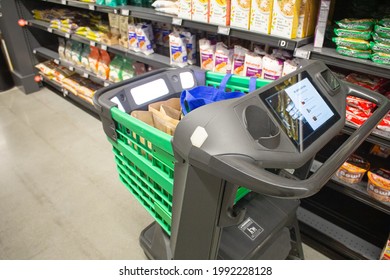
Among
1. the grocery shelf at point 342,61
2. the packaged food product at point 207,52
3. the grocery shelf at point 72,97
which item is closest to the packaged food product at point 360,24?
the grocery shelf at point 342,61

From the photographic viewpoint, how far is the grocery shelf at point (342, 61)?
47.1 inches

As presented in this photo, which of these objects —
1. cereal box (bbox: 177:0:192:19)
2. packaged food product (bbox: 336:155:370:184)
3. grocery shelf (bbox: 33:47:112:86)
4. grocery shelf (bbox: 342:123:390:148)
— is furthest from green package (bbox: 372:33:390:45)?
grocery shelf (bbox: 33:47:112:86)

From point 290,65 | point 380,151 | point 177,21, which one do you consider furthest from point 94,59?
point 380,151

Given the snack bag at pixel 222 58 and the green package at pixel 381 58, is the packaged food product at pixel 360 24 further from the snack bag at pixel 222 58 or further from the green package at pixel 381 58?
the snack bag at pixel 222 58

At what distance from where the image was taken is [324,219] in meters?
1.83

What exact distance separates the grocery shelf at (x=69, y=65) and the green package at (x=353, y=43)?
2.10 m

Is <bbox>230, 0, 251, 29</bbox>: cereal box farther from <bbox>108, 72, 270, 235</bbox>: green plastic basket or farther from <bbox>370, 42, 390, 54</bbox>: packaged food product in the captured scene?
<bbox>370, 42, 390, 54</bbox>: packaged food product

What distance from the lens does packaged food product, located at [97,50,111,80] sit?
281 cm

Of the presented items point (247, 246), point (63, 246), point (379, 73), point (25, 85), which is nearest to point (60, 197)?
point (63, 246)

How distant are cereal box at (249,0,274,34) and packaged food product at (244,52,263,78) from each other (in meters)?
0.16

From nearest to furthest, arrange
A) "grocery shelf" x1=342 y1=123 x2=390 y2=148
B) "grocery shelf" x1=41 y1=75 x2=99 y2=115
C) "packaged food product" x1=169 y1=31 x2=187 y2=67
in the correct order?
"grocery shelf" x1=342 y1=123 x2=390 y2=148
"packaged food product" x1=169 y1=31 x2=187 y2=67
"grocery shelf" x1=41 y1=75 x2=99 y2=115

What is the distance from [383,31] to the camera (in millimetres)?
1195

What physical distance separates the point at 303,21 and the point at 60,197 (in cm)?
198
